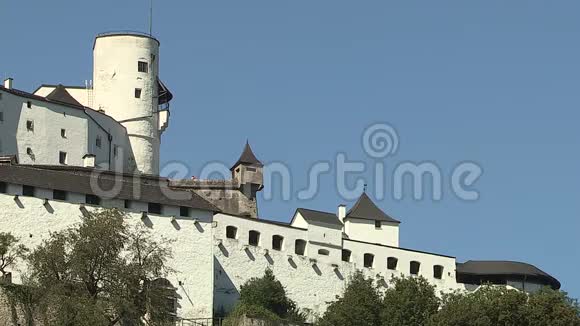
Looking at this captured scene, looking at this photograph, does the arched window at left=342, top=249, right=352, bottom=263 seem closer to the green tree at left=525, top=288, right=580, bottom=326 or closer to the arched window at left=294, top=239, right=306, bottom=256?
the arched window at left=294, top=239, right=306, bottom=256

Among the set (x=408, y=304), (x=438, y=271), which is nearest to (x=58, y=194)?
(x=408, y=304)

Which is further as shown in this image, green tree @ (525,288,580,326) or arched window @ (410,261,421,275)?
arched window @ (410,261,421,275)

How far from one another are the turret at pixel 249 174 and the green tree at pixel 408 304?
19547 mm

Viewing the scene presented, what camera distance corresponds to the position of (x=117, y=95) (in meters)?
107

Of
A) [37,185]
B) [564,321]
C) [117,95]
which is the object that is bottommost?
[564,321]

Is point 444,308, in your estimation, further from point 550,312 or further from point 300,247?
point 300,247

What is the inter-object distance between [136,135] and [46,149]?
389 inches

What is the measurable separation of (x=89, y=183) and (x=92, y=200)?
4.50ft

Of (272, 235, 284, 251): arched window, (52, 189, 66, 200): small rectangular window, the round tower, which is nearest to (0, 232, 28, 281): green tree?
(52, 189, 66, 200): small rectangular window

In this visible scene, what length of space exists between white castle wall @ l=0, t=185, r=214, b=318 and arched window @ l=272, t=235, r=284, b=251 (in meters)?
6.76

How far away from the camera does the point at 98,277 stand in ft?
239

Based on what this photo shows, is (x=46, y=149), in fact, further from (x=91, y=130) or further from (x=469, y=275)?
(x=469, y=275)

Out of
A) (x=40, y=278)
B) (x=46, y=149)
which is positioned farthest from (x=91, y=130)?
(x=40, y=278)

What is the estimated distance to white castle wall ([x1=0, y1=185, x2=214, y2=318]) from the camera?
262ft
